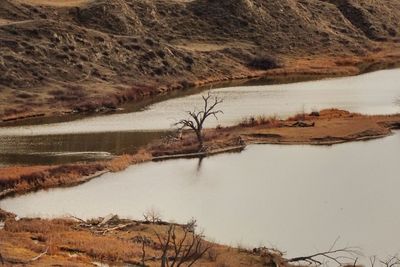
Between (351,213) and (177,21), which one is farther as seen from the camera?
(177,21)

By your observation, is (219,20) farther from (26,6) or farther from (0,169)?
(0,169)

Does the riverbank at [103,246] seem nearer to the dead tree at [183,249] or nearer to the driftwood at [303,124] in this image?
the dead tree at [183,249]

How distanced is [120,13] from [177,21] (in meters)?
10.8

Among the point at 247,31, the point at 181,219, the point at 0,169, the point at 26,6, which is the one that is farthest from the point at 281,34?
the point at 181,219

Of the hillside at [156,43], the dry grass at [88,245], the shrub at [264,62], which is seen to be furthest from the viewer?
the shrub at [264,62]

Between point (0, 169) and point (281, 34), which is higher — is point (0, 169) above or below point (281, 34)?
below

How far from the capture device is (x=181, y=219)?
1613 inches

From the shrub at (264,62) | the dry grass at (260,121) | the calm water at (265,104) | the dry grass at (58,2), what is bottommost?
the dry grass at (260,121)

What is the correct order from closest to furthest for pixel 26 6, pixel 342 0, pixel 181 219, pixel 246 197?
1. pixel 181 219
2. pixel 246 197
3. pixel 26 6
4. pixel 342 0

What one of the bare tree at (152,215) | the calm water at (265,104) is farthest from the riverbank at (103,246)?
the calm water at (265,104)

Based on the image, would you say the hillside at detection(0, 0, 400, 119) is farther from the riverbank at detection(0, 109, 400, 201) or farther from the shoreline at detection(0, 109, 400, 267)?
the shoreline at detection(0, 109, 400, 267)

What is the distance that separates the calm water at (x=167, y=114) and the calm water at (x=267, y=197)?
29.3 ft

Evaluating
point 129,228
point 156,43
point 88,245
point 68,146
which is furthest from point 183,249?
point 156,43

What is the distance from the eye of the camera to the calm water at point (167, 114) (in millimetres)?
59875
